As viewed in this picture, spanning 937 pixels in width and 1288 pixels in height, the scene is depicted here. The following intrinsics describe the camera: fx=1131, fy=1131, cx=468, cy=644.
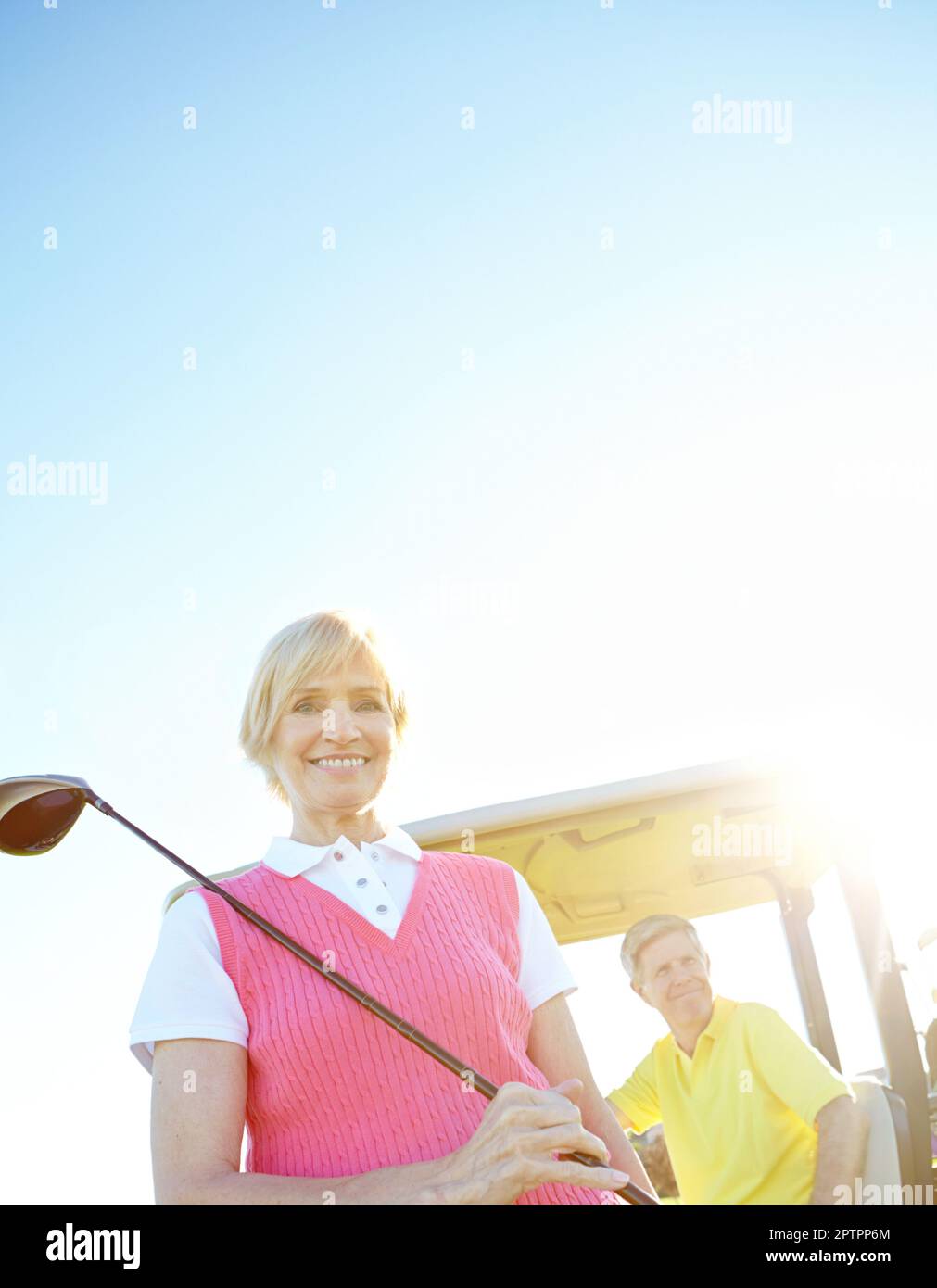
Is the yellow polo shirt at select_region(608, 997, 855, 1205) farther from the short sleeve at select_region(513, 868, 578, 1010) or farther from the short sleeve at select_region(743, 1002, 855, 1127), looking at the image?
the short sleeve at select_region(513, 868, 578, 1010)

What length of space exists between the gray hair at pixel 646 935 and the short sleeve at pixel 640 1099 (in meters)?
0.32

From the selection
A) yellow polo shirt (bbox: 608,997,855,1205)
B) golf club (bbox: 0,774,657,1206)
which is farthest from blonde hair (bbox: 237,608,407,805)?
yellow polo shirt (bbox: 608,997,855,1205)

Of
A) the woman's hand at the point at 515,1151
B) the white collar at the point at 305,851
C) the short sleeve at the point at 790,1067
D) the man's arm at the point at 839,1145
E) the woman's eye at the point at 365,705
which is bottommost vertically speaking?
the man's arm at the point at 839,1145

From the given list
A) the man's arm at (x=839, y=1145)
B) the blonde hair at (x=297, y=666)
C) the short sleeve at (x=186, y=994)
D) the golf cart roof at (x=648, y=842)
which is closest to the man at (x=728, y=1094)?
the man's arm at (x=839, y=1145)

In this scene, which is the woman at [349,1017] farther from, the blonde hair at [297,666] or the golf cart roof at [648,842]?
the golf cart roof at [648,842]

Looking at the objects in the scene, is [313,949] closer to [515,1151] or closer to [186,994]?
[186,994]

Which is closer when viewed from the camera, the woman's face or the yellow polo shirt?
the woman's face

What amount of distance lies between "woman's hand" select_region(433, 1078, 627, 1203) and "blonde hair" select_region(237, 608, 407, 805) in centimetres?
69

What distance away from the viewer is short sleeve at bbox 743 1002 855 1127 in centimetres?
314

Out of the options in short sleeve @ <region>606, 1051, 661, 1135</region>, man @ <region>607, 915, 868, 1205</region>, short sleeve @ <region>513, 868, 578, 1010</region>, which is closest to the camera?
short sleeve @ <region>513, 868, 578, 1010</region>

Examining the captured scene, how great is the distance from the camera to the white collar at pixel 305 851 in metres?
1.67

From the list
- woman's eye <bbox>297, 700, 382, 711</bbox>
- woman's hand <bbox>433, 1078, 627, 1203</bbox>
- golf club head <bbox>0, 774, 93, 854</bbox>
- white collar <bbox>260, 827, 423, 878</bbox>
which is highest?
woman's eye <bbox>297, 700, 382, 711</bbox>
